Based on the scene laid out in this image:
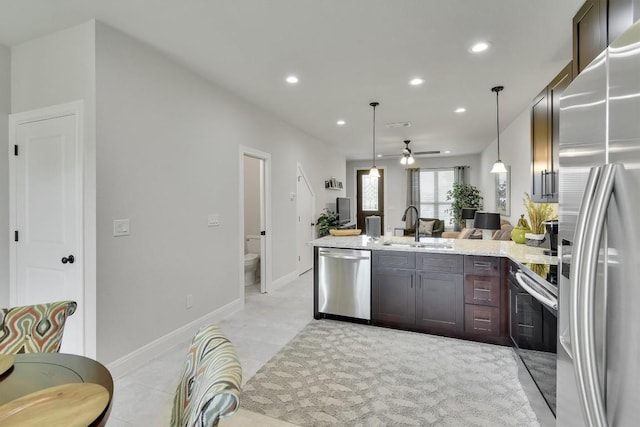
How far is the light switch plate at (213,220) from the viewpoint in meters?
3.45

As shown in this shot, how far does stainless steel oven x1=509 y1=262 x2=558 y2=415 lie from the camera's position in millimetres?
1467

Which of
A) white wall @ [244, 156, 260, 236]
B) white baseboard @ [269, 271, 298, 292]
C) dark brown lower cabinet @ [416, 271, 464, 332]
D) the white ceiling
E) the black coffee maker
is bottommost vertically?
white baseboard @ [269, 271, 298, 292]

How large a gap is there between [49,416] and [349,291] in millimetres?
2823

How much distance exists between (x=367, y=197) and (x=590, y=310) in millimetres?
9224

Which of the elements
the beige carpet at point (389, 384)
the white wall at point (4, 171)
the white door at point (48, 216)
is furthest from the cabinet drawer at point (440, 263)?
the white wall at point (4, 171)

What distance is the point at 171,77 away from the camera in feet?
9.73

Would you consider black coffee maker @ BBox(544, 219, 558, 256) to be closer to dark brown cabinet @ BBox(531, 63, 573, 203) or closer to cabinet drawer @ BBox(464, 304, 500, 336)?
dark brown cabinet @ BBox(531, 63, 573, 203)

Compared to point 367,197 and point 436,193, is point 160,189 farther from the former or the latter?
point 436,193

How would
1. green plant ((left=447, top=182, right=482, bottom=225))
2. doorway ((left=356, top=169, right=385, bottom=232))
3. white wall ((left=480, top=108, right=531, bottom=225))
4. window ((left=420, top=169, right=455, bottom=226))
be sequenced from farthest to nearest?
doorway ((left=356, top=169, right=385, bottom=232))
window ((left=420, top=169, right=455, bottom=226))
green plant ((left=447, top=182, right=482, bottom=225))
white wall ((left=480, top=108, right=531, bottom=225))

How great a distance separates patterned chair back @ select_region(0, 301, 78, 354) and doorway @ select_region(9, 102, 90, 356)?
3.05ft

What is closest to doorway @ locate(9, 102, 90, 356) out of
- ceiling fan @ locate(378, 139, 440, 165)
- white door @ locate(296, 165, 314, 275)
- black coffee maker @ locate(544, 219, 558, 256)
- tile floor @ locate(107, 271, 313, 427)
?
tile floor @ locate(107, 271, 313, 427)

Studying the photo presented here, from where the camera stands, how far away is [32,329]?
142 cm

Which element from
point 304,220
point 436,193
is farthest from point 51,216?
point 436,193

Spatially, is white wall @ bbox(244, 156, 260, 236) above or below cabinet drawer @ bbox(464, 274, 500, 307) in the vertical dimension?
above
